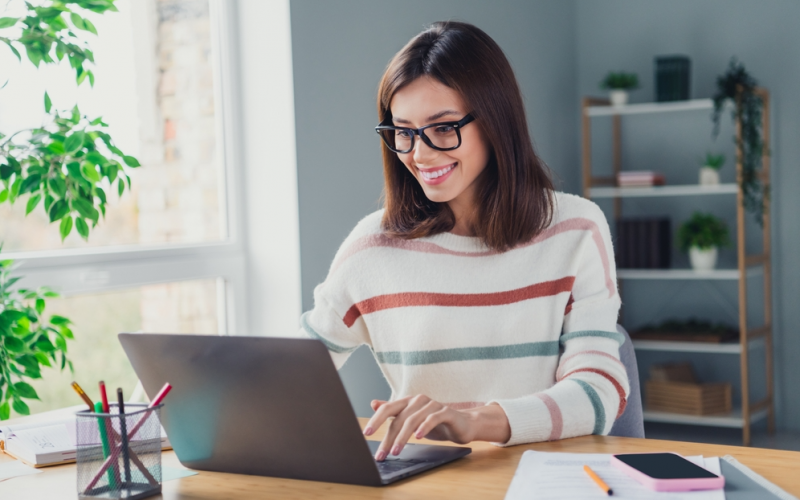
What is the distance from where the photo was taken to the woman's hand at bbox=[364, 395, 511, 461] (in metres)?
1.04

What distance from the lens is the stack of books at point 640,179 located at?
4.00m

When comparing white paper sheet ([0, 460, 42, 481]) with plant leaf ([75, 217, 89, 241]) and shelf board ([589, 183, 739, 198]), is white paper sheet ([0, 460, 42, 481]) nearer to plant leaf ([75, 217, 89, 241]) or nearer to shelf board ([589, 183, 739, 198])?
plant leaf ([75, 217, 89, 241])

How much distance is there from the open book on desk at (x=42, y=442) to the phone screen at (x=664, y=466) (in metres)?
0.66

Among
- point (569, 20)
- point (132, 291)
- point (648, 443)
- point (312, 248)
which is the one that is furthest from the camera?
point (569, 20)

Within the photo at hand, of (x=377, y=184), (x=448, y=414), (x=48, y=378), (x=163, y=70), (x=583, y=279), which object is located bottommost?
(x=48, y=378)

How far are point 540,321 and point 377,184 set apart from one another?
156 centimetres

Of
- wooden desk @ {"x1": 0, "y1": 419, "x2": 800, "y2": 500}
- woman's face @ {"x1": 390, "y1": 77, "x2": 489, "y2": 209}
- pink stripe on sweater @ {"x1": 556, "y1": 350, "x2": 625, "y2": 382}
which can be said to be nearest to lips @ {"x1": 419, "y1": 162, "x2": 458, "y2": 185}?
woman's face @ {"x1": 390, "y1": 77, "x2": 489, "y2": 209}

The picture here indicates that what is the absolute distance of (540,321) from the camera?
4.68 ft

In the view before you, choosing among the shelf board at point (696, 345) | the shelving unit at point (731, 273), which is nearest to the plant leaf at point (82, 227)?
the shelf board at point (696, 345)

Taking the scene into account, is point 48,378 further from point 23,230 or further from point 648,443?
point 648,443

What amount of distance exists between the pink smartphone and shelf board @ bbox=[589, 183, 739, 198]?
308 centimetres

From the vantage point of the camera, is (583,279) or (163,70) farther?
(163,70)

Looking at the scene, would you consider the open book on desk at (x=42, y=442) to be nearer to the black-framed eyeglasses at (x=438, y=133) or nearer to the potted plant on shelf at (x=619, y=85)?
the black-framed eyeglasses at (x=438, y=133)

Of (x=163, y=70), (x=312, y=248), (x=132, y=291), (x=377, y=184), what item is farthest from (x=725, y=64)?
(x=132, y=291)
